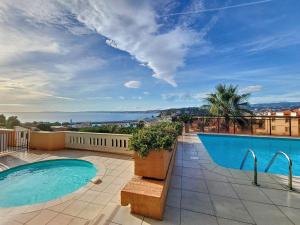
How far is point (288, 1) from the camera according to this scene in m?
5.68

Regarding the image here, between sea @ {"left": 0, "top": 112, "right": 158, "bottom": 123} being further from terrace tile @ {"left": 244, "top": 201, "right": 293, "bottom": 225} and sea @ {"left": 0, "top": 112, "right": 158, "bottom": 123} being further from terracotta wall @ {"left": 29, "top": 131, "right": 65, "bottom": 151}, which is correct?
terrace tile @ {"left": 244, "top": 201, "right": 293, "bottom": 225}

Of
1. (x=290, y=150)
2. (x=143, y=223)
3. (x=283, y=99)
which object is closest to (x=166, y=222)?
(x=143, y=223)

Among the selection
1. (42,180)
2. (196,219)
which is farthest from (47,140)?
(196,219)

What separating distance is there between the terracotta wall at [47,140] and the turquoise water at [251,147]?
6512 millimetres

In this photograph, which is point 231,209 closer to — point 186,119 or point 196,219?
point 196,219

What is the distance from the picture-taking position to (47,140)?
22.6 ft

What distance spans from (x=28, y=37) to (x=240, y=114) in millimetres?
11933

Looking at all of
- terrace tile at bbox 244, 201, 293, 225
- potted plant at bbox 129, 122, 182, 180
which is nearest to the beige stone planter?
terrace tile at bbox 244, 201, 293, 225

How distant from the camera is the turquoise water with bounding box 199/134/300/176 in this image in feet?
20.0

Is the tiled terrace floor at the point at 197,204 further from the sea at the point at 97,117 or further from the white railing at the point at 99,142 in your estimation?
the sea at the point at 97,117

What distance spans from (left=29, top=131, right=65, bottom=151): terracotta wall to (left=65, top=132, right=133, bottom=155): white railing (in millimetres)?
231

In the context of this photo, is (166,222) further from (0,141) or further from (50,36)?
(0,141)

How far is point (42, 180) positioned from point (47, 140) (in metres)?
2.76

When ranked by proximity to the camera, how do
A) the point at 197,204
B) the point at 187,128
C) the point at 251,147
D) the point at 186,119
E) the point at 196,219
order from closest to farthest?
the point at 196,219 < the point at 197,204 < the point at 251,147 < the point at 187,128 < the point at 186,119
